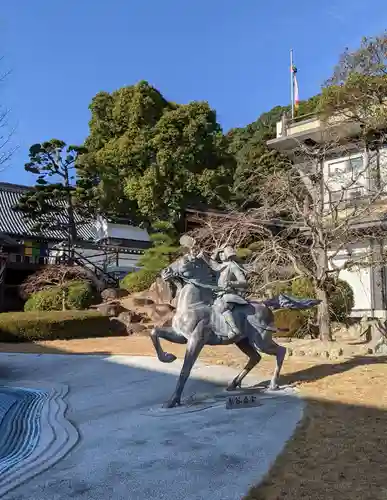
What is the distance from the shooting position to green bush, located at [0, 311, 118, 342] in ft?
57.3

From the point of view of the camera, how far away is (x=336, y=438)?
562 cm

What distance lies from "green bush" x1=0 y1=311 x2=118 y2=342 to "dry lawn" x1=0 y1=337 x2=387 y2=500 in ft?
28.9

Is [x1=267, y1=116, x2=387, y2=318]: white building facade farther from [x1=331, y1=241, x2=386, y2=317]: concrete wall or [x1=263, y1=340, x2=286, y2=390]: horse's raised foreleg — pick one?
[x1=263, y1=340, x2=286, y2=390]: horse's raised foreleg

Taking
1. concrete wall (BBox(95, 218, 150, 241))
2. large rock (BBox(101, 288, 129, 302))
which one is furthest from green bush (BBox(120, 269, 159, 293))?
concrete wall (BBox(95, 218, 150, 241))

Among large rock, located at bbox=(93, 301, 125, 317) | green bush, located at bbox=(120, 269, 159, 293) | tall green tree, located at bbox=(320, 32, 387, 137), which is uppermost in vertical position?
tall green tree, located at bbox=(320, 32, 387, 137)

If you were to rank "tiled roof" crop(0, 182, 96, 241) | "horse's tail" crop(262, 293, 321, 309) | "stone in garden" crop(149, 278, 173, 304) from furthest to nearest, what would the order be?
"tiled roof" crop(0, 182, 96, 241) < "stone in garden" crop(149, 278, 173, 304) < "horse's tail" crop(262, 293, 321, 309)

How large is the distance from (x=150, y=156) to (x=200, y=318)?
2157 centimetres

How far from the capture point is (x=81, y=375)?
35.6ft

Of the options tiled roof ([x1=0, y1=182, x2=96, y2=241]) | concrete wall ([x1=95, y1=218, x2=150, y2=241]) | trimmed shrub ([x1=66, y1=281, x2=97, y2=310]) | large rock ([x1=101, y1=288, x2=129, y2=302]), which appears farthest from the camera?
concrete wall ([x1=95, y1=218, x2=150, y2=241])

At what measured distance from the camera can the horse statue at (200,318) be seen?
7.23 metres

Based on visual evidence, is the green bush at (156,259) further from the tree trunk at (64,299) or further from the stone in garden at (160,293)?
the tree trunk at (64,299)

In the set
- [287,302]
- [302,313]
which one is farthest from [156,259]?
[287,302]

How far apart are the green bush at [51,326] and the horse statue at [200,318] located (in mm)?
11269

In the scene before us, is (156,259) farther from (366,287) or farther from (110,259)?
(366,287)
